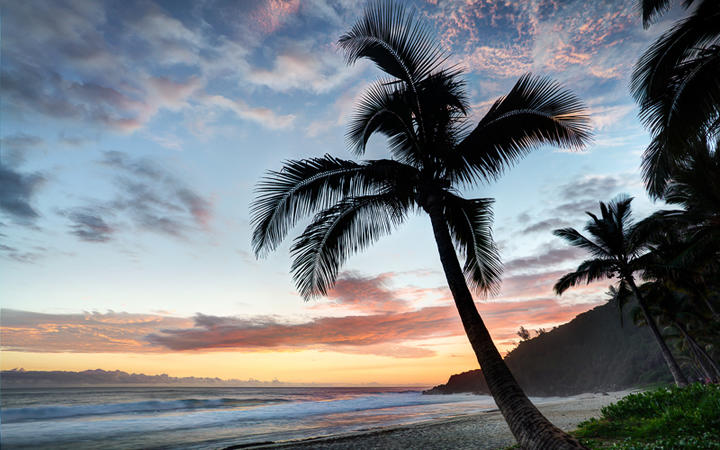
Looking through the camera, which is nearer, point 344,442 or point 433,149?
point 433,149

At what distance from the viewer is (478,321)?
192 inches

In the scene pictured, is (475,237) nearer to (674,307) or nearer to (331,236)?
(331,236)

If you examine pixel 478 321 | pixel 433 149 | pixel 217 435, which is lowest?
pixel 217 435

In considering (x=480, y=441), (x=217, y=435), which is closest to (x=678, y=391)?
(x=480, y=441)

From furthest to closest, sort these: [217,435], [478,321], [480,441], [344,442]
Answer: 1. [217,435]
2. [344,442]
3. [480,441]
4. [478,321]

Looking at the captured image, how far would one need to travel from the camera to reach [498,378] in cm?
452

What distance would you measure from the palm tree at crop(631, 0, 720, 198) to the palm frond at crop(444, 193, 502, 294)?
3538mm

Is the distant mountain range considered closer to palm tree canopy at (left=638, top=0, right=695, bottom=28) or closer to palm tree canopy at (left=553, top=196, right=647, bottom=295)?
palm tree canopy at (left=553, top=196, right=647, bottom=295)

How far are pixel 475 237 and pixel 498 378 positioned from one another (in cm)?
353

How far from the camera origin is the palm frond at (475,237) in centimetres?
708

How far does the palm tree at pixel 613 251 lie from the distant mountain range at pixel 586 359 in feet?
122

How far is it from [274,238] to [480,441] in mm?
9421

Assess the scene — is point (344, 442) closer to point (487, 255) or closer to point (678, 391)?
point (487, 255)

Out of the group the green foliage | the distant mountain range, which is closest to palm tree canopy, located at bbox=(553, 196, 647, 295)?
the green foliage
